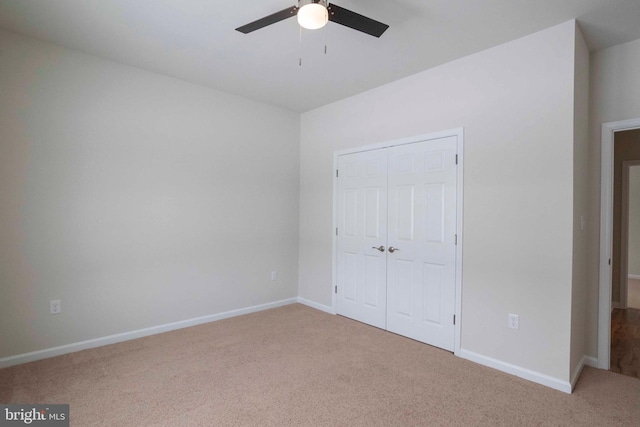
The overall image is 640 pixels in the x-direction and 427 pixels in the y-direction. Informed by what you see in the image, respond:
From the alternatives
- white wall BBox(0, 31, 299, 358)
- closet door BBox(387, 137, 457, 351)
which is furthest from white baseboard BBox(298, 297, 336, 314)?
closet door BBox(387, 137, 457, 351)

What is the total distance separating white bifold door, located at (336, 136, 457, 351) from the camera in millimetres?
3205

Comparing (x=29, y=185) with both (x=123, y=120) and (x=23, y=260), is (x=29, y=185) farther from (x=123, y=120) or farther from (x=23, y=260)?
(x=123, y=120)

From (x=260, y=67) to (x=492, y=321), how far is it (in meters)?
3.25

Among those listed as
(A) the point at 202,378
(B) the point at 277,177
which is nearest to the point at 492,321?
(A) the point at 202,378

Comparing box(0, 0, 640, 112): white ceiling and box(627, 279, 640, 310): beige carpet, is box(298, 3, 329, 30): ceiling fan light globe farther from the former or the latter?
box(627, 279, 640, 310): beige carpet

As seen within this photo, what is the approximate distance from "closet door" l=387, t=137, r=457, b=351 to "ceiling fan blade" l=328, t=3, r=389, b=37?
1.50 m

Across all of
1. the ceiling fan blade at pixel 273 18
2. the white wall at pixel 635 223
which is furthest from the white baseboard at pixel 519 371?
the white wall at pixel 635 223

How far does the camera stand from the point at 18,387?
7.93 ft

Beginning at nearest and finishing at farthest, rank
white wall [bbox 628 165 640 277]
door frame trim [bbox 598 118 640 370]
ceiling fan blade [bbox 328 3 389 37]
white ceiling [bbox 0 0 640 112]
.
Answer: ceiling fan blade [bbox 328 3 389 37], white ceiling [bbox 0 0 640 112], door frame trim [bbox 598 118 640 370], white wall [bbox 628 165 640 277]

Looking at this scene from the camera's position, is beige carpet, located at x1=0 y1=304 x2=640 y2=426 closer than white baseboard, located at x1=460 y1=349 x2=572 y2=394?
Yes

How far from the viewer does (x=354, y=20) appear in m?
1.99

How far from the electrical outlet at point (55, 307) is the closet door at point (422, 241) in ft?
10.6

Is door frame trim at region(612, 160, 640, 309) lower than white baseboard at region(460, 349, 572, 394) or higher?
higher

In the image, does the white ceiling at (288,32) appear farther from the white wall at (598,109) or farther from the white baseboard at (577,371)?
the white baseboard at (577,371)
